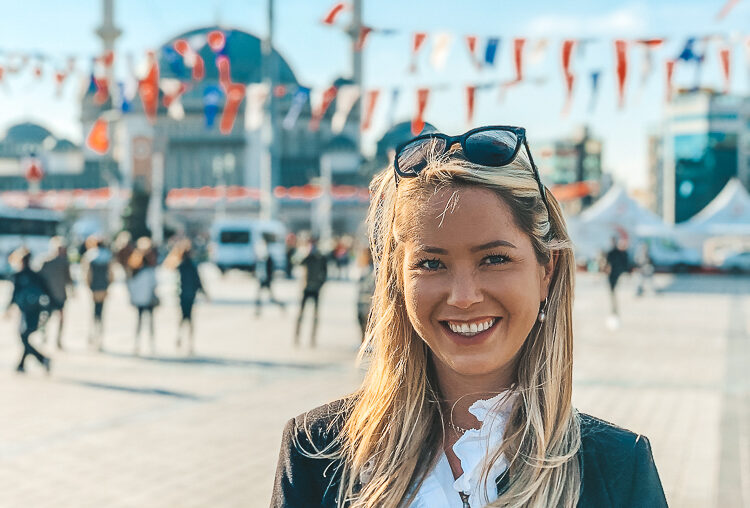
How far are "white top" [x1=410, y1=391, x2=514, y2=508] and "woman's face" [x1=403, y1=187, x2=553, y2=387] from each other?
3.1 inches

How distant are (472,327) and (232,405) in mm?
6672

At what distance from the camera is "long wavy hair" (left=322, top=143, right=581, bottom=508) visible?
4.82 feet

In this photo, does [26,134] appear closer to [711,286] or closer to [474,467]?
[711,286]

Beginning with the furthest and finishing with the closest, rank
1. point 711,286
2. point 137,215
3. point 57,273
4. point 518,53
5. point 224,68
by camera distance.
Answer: point 137,215 → point 711,286 → point 224,68 → point 518,53 → point 57,273

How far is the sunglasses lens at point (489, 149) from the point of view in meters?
1.47

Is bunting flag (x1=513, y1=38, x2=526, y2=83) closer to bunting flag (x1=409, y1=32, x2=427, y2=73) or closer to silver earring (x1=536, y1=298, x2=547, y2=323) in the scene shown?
bunting flag (x1=409, y1=32, x2=427, y2=73)

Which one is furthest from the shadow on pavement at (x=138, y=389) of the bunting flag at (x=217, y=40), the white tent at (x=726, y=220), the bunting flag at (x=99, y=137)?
the white tent at (x=726, y=220)

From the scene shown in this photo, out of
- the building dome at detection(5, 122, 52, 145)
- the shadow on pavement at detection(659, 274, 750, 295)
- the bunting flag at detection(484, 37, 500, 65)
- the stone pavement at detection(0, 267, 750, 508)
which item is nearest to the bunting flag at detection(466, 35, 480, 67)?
the bunting flag at detection(484, 37, 500, 65)

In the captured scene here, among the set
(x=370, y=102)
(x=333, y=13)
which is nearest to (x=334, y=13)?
(x=333, y=13)

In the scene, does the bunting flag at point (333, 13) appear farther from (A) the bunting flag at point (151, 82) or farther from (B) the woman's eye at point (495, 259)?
(B) the woman's eye at point (495, 259)

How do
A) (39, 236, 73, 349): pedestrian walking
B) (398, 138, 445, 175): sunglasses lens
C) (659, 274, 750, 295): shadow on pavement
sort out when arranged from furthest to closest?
(659, 274, 750, 295): shadow on pavement, (39, 236, 73, 349): pedestrian walking, (398, 138, 445, 175): sunglasses lens

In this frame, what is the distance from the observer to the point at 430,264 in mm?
1496

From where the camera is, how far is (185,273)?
11945mm

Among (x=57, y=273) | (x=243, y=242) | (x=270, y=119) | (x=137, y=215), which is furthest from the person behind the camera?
(x=137, y=215)
